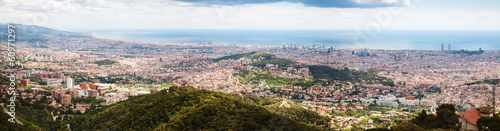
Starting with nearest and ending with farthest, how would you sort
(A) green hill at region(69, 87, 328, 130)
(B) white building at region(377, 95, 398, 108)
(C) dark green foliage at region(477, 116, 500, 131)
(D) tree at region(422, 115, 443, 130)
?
(C) dark green foliage at region(477, 116, 500, 131) → (D) tree at region(422, 115, 443, 130) → (A) green hill at region(69, 87, 328, 130) → (B) white building at region(377, 95, 398, 108)

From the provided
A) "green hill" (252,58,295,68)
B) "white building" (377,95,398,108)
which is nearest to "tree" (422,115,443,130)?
"white building" (377,95,398,108)

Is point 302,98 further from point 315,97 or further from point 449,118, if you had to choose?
point 449,118

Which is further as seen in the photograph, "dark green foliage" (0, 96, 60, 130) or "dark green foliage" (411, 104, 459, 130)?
"dark green foliage" (0, 96, 60, 130)

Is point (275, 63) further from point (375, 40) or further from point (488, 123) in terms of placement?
point (375, 40)

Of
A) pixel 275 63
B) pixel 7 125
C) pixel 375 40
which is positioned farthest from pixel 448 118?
pixel 375 40

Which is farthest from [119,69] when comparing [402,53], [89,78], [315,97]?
[402,53]

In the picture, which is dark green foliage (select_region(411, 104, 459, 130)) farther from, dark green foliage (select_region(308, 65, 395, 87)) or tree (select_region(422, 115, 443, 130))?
dark green foliage (select_region(308, 65, 395, 87))
